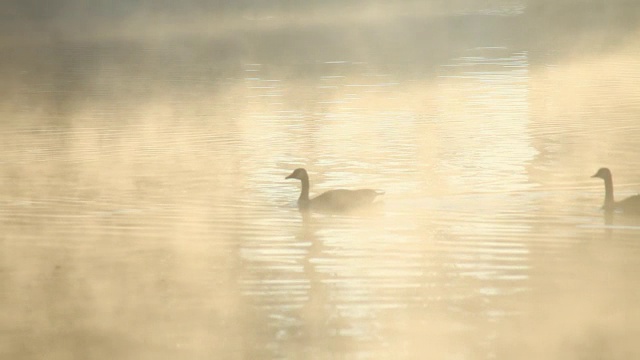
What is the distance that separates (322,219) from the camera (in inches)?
640

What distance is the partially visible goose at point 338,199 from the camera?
16391 millimetres

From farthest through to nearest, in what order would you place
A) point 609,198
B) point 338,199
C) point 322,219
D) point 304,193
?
point 304,193 → point 338,199 → point 322,219 → point 609,198

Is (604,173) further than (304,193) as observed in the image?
No

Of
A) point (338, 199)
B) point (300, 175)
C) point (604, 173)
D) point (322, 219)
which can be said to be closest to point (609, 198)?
point (604, 173)

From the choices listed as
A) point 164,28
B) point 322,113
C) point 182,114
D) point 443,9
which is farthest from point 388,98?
point 443,9

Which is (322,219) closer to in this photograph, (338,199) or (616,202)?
(338,199)

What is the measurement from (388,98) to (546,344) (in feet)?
70.4

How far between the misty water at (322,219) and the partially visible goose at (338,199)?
0.21 m

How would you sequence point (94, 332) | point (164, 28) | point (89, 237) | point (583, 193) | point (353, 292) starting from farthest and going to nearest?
point (164, 28), point (583, 193), point (89, 237), point (353, 292), point (94, 332)

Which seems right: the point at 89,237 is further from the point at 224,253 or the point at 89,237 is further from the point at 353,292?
the point at 353,292

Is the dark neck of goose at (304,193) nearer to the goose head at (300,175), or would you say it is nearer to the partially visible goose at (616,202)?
the goose head at (300,175)

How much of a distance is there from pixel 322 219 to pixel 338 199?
0.50 metres

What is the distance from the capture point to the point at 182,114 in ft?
96.1

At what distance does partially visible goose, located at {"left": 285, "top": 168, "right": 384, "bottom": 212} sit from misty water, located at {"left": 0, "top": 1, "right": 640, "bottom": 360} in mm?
208
